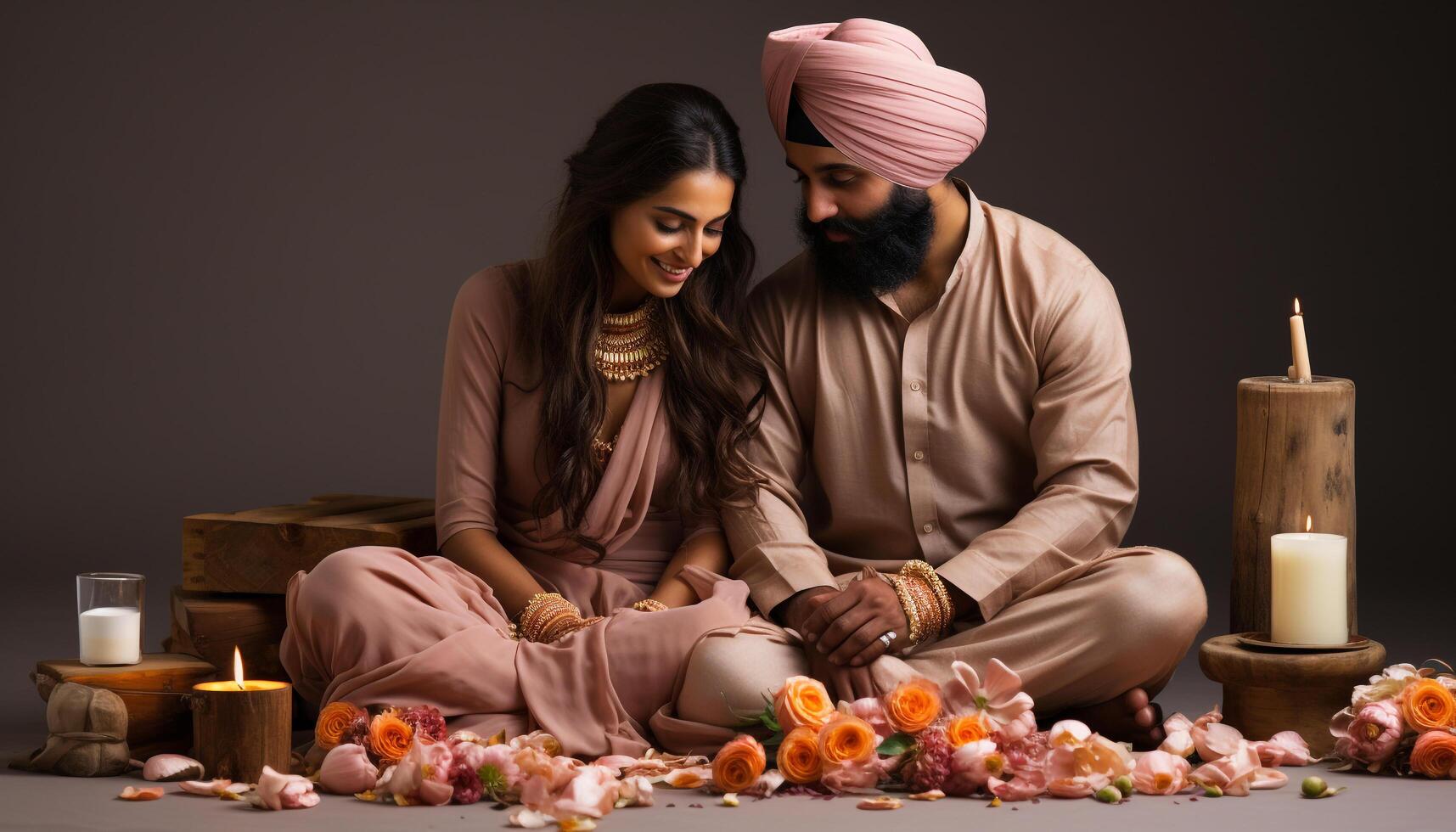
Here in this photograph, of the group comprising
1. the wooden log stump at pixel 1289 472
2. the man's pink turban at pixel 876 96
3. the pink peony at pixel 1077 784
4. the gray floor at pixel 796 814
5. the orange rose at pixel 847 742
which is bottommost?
the gray floor at pixel 796 814

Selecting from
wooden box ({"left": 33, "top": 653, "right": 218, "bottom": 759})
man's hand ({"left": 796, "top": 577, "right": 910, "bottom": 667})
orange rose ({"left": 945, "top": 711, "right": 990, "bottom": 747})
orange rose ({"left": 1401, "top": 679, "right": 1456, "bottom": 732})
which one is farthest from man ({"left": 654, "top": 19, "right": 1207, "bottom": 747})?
wooden box ({"left": 33, "top": 653, "right": 218, "bottom": 759})

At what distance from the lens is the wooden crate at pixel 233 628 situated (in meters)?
4.64

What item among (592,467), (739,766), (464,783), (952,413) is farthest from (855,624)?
(464,783)

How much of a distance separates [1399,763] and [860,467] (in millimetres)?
1346

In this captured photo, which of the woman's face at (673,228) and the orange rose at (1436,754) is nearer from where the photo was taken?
the orange rose at (1436,754)

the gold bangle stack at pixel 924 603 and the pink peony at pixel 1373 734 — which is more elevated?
the gold bangle stack at pixel 924 603

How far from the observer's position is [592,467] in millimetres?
4613

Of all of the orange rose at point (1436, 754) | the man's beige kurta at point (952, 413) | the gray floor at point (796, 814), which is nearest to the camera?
the gray floor at point (796, 814)

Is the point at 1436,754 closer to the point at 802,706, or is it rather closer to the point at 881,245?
the point at 802,706

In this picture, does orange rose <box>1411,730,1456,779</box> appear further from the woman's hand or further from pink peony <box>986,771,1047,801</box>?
the woman's hand

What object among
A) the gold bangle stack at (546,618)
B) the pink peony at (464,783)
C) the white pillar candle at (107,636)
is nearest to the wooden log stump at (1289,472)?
the gold bangle stack at (546,618)

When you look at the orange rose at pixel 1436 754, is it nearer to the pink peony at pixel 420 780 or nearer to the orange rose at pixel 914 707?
the orange rose at pixel 914 707

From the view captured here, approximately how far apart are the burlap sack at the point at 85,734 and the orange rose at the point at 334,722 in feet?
1.30

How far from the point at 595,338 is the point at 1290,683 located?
1.70 m
